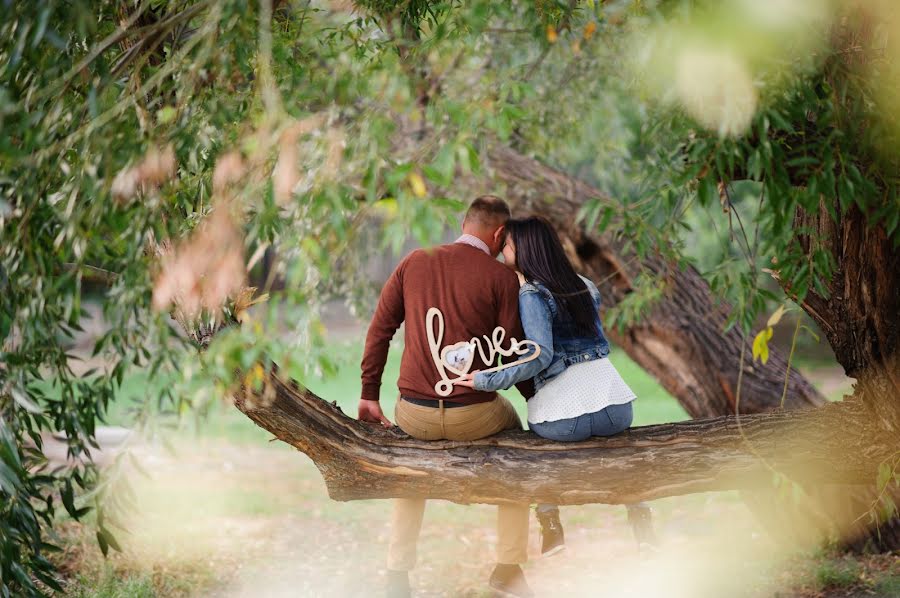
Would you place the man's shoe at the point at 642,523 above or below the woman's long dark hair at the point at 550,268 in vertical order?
below

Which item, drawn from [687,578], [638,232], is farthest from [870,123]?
[687,578]

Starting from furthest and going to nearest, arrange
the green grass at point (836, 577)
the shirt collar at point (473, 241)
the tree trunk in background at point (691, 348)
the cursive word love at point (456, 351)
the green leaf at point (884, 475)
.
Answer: the tree trunk in background at point (691, 348) → the green grass at point (836, 577) → the shirt collar at point (473, 241) → the cursive word love at point (456, 351) → the green leaf at point (884, 475)

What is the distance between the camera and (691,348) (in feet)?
19.0

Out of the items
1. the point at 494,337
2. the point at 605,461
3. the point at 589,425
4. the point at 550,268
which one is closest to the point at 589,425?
the point at 589,425

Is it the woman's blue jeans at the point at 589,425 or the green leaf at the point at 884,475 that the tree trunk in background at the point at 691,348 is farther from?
the green leaf at the point at 884,475

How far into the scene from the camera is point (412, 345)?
13.3ft

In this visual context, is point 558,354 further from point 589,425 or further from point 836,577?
point 836,577

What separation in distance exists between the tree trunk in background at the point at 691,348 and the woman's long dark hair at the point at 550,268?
2.93 feet

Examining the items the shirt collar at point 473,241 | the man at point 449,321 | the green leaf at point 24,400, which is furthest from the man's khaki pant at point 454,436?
the green leaf at point 24,400

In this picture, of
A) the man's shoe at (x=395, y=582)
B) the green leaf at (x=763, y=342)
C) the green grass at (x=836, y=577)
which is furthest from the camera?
the green grass at (x=836, y=577)

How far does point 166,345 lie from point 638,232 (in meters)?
2.29

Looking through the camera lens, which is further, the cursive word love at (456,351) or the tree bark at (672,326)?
the tree bark at (672,326)

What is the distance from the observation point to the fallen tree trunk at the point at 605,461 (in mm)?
3859

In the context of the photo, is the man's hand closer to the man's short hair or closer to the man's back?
the man's back
